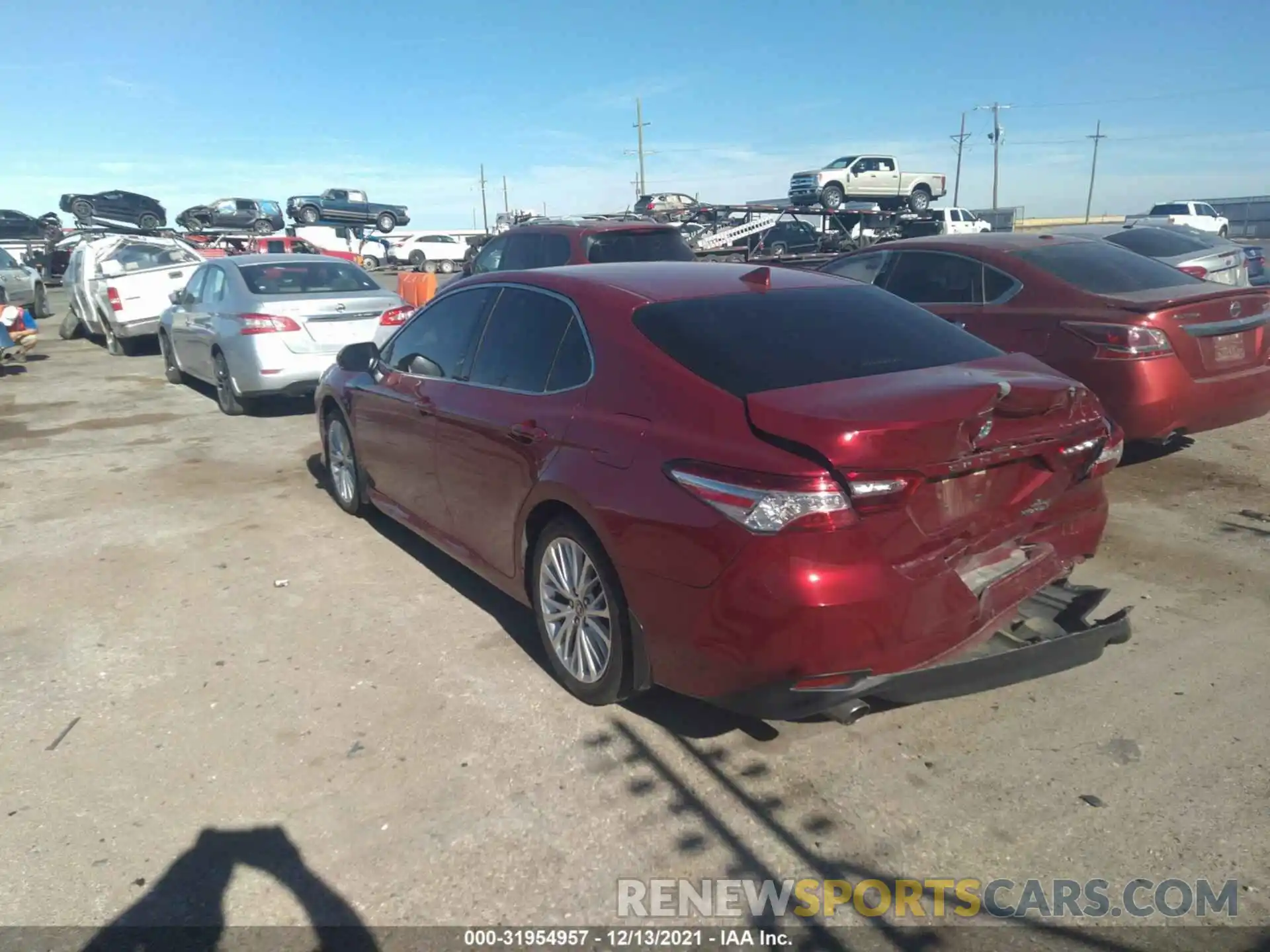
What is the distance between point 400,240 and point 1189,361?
37.9 metres

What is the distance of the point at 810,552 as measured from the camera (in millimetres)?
2869

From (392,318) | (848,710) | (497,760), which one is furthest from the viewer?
(392,318)

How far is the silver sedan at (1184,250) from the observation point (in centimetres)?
990

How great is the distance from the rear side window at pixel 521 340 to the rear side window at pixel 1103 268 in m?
3.99

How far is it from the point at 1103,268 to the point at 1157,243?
4.64 metres

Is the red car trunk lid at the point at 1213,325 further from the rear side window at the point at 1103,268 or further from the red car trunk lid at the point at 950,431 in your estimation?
the red car trunk lid at the point at 950,431

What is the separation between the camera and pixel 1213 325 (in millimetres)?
6098

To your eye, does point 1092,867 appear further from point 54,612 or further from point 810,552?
point 54,612

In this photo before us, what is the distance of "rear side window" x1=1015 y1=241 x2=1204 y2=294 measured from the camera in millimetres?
6438

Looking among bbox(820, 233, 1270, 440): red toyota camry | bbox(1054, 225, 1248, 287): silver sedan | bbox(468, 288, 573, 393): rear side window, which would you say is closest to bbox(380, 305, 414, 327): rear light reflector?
bbox(820, 233, 1270, 440): red toyota camry

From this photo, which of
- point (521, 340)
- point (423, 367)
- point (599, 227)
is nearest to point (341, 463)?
point (423, 367)

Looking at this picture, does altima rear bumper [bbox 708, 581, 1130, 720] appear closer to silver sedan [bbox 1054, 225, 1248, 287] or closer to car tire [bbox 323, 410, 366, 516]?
car tire [bbox 323, 410, 366, 516]

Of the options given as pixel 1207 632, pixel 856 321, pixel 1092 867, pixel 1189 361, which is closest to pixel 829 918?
pixel 1092 867

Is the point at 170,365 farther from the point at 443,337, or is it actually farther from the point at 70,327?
the point at 443,337
